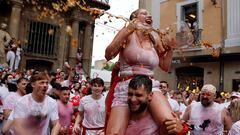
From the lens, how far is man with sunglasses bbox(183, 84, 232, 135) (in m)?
6.14

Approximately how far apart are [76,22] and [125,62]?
20.9 m

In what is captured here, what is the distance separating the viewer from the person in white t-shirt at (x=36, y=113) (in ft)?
16.3

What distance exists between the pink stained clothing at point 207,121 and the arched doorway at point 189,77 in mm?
12761

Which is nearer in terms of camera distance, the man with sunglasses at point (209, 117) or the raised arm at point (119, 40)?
the raised arm at point (119, 40)

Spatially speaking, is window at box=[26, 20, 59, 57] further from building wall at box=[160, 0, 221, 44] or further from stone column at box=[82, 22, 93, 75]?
building wall at box=[160, 0, 221, 44]

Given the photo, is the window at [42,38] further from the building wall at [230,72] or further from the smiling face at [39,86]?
the smiling face at [39,86]

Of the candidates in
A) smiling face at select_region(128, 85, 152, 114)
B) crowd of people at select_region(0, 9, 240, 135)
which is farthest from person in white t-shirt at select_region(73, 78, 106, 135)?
smiling face at select_region(128, 85, 152, 114)

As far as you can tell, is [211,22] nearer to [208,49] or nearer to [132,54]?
[208,49]

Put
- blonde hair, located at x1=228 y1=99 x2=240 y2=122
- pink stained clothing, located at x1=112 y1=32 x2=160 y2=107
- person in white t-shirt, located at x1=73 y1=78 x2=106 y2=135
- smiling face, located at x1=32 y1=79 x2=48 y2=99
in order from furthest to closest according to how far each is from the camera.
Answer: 1. person in white t-shirt, located at x1=73 y1=78 x2=106 y2=135
2. blonde hair, located at x1=228 y1=99 x2=240 y2=122
3. smiling face, located at x1=32 y1=79 x2=48 y2=99
4. pink stained clothing, located at x1=112 y1=32 x2=160 y2=107

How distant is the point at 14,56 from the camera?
18484mm

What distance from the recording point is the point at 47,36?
24219 mm

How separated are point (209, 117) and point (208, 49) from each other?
12.0 metres

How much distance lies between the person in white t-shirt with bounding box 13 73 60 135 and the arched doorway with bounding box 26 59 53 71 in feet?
61.6

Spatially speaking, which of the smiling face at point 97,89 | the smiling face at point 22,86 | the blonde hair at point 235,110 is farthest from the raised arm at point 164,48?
the smiling face at point 22,86
